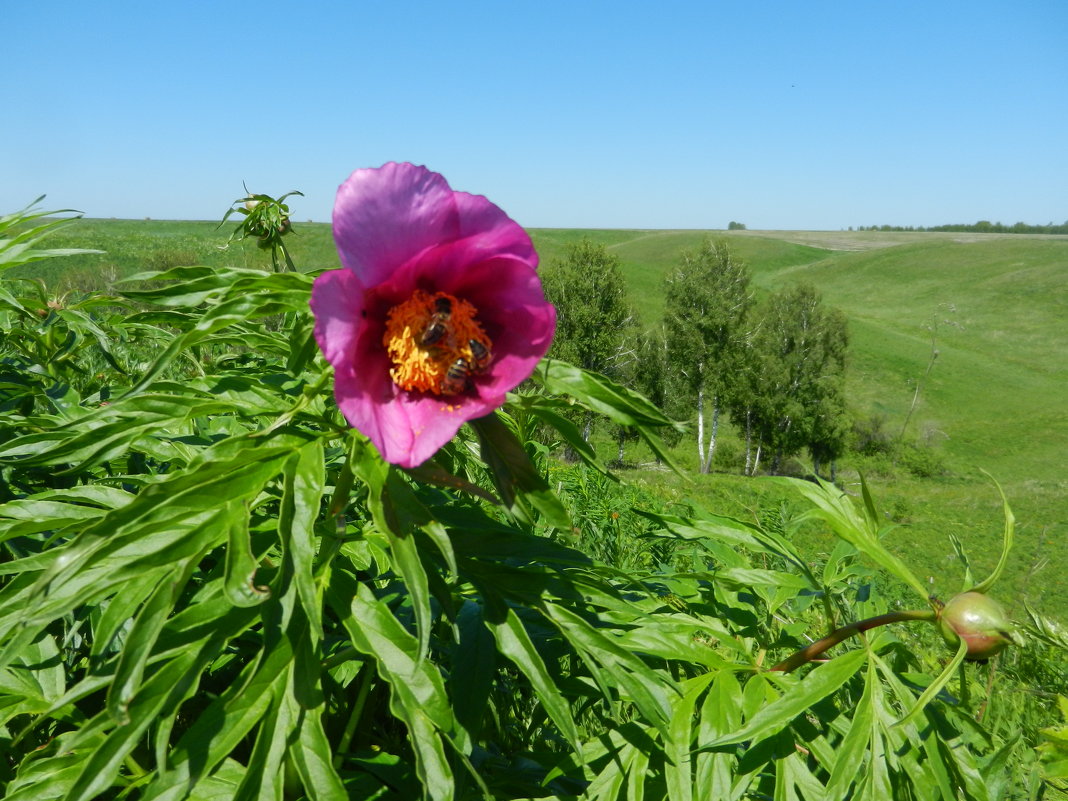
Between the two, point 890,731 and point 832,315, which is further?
point 832,315

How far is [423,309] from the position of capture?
3.85 feet

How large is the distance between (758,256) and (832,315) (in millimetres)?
42340

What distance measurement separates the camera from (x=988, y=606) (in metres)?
1.28

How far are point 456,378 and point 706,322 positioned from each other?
3800 cm

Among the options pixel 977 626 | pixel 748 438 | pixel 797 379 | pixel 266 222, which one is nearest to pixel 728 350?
pixel 797 379

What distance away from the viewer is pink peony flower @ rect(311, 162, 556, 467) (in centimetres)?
105

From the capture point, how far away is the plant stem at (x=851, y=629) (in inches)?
55.1

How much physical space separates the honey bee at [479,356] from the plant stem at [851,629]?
0.89 m

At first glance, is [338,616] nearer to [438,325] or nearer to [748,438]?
[438,325]

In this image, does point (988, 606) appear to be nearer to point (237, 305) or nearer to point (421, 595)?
point (421, 595)

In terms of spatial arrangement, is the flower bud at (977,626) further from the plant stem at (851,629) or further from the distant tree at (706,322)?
the distant tree at (706,322)

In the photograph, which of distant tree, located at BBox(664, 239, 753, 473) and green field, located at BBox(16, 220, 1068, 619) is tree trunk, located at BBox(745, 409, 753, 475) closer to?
distant tree, located at BBox(664, 239, 753, 473)

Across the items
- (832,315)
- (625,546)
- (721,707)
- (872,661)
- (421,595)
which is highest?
(421,595)

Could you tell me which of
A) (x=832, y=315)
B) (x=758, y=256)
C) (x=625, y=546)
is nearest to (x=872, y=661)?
(x=625, y=546)
